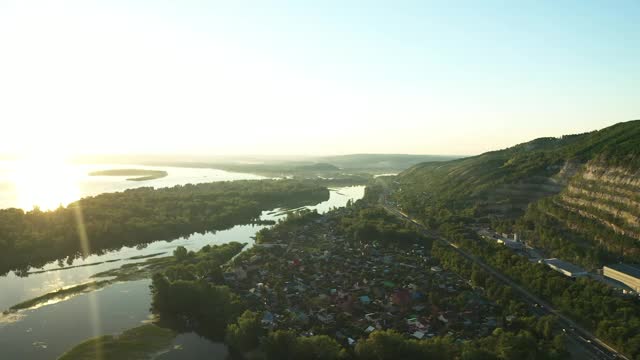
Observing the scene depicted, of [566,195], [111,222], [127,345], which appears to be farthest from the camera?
[111,222]

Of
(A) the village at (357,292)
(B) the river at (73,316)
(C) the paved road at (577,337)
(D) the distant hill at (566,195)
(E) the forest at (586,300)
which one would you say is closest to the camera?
(C) the paved road at (577,337)

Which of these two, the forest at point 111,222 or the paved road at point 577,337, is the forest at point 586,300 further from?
the forest at point 111,222

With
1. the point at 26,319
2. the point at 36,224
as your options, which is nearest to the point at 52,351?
the point at 26,319

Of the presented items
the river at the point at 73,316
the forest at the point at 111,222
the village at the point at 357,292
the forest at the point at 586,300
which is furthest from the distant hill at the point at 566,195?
the river at the point at 73,316

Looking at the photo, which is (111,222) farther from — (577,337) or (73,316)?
(577,337)

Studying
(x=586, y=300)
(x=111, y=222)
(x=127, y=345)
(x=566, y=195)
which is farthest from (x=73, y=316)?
(x=566, y=195)
